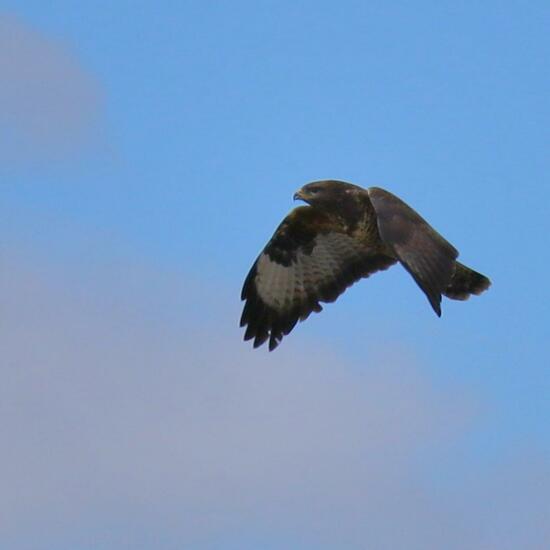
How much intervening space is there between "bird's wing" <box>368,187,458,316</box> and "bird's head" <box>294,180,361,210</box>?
2.06 feet

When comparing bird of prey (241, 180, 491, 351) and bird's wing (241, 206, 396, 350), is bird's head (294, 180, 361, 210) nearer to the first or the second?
bird of prey (241, 180, 491, 351)

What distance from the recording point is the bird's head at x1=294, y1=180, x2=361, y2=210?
17047 millimetres

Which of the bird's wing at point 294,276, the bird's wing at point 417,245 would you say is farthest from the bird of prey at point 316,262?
the bird's wing at point 417,245

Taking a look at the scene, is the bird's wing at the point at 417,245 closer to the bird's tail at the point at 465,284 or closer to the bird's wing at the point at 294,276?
the bird's tail at the point at 465,284

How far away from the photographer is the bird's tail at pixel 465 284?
17719mm

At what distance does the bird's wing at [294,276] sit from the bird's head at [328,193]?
1035 mm

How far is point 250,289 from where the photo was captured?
18438mm

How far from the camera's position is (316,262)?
1833 cm

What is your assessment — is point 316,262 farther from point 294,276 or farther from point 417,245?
point 417,245

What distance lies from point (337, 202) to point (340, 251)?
1246 millimetres

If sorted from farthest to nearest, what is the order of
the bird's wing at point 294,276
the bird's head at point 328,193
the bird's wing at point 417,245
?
the bird's wing at point 294,276 → the bird's head at point 328,193 → the bird's wing at point 417,245

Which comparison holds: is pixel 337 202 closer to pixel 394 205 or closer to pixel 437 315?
pixel 394 205

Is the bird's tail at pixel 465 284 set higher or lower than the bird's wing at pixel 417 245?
higher

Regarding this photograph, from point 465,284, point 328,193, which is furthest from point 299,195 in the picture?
point 465,284
